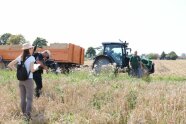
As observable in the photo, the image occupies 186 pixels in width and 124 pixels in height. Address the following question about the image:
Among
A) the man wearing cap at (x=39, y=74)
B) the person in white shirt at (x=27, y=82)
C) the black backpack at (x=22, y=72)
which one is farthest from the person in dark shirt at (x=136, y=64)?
the black backpack at (x=22, y=72)

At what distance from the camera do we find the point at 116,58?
2203 centimetres

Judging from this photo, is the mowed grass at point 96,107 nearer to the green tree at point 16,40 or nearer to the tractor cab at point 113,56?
the tractor cab at point 113,56

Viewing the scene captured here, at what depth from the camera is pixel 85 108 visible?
913 centimetres

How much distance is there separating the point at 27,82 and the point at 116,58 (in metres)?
12.9

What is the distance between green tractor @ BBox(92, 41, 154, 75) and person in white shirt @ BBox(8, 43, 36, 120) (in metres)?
12.2

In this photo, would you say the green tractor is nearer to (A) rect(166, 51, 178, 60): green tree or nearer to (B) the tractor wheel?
(B) the tractor wheel

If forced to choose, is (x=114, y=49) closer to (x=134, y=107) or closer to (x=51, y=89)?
(x=51, y=89)

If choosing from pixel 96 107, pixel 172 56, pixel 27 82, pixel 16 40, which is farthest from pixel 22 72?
pixel 172 56

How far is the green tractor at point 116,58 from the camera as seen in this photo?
860 inches

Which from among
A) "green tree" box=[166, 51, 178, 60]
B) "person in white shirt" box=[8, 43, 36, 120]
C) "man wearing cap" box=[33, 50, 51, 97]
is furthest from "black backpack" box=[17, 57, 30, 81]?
"green tree" box=[166, 51, 178, 60]

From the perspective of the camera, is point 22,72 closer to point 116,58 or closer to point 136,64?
point 136,64

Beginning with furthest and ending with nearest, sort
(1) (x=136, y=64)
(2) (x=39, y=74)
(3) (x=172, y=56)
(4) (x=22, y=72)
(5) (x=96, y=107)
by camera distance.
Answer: (3) (x=172, y=56) → (1) (x=136, y=64) → (2) (x=39, y=74) → (5) (x=96, y=107) → (4) (x=22, y=72)

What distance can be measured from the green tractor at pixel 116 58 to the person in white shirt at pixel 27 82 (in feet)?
40.0

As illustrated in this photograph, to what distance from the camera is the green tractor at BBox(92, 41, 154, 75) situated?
71.7 feet
